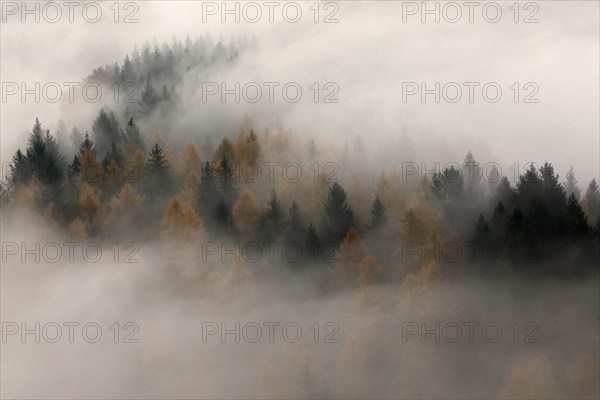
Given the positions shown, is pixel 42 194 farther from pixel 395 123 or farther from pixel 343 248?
pixel 395 123

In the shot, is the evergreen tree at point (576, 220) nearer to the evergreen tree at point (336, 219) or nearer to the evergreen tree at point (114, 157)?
the evergreen tree at point (336, 219)

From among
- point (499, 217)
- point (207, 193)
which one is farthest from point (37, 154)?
point (499, 217)

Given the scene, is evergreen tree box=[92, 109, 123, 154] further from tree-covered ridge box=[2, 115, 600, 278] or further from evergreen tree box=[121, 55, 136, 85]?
evergreen tree box=[121, 55, 136, 85]

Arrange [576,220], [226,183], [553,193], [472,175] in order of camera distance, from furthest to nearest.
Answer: [226,183]
[472,175]
[553,193]
[576,220]

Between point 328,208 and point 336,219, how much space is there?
147cm

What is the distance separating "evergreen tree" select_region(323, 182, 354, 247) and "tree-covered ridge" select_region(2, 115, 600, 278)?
0.38 feet

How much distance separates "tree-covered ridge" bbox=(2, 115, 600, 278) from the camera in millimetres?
73375

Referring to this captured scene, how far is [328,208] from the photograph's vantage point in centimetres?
7931

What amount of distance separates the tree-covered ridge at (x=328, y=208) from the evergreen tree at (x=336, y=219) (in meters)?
0.12

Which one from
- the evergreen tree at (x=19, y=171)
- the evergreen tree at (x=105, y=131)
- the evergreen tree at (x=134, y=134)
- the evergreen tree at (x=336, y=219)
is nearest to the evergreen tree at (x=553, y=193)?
the evergreen tree at (x=336, y=219)

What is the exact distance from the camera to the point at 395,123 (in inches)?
4267

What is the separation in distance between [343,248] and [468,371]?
16088 millimetres

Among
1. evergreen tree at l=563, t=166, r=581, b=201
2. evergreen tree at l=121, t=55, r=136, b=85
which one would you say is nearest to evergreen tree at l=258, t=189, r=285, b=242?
evergreen tree at l=563, t=166, r=581, b=201

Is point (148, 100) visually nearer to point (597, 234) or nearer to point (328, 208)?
point (328, 208)
